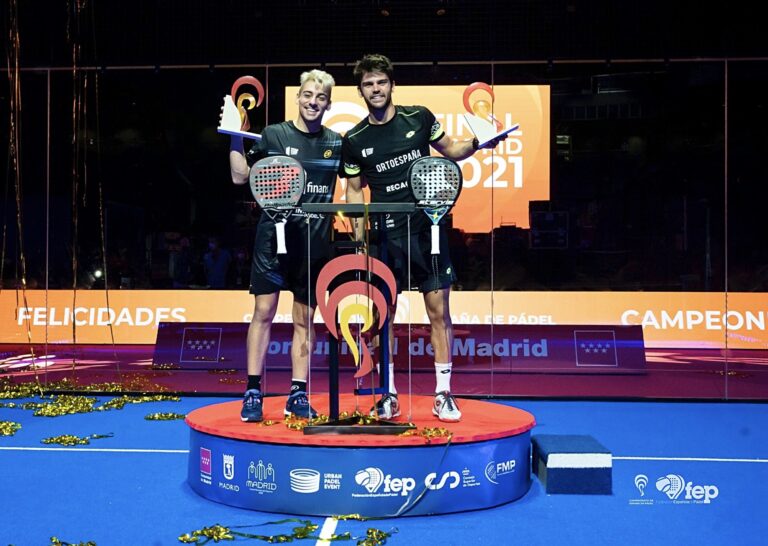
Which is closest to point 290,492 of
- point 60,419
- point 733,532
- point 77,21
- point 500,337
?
point 733,532

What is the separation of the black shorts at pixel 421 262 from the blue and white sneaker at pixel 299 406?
665mm

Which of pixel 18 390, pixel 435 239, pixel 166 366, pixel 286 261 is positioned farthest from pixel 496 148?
pixel 18 390

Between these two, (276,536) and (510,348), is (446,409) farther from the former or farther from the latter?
(510,348)

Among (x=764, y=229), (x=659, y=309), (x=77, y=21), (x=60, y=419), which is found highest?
(x=77, y=21)

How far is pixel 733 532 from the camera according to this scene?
3043 millimetres

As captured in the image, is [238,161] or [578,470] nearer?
[578,470]

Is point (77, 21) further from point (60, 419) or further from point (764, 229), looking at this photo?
point (764, 229)

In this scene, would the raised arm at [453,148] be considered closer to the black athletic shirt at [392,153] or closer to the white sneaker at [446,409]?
the black athletic shirt at [392,153]

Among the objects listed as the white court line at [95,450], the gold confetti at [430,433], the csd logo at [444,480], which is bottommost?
the white court line at [95,450]

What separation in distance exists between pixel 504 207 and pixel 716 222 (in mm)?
2018

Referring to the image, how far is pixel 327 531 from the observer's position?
9.93 feet

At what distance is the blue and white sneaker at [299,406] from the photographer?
12.4 feet

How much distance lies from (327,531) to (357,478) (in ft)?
0.79

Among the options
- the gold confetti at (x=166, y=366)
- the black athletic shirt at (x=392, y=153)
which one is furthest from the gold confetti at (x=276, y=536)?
the gold confetti at (x=166, y=366)
